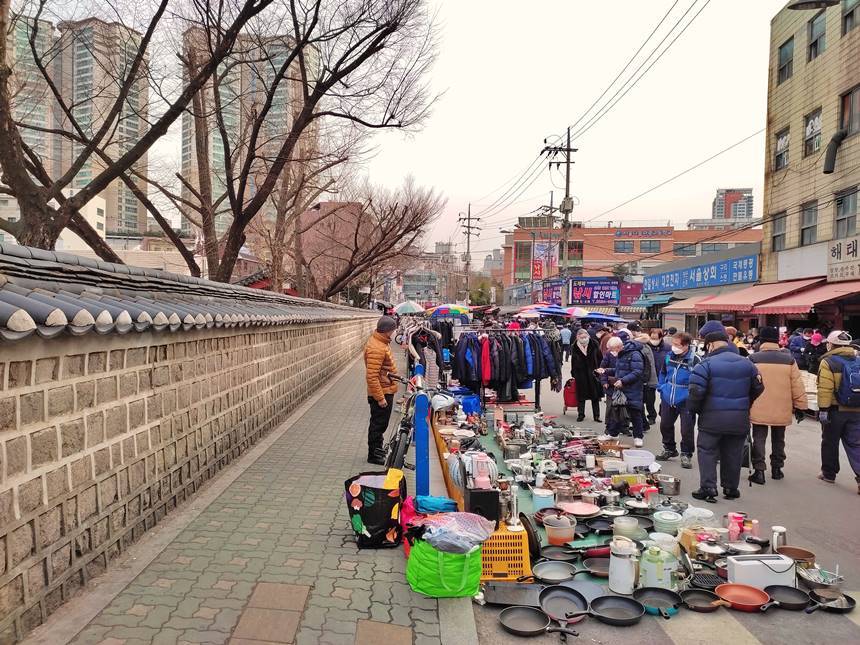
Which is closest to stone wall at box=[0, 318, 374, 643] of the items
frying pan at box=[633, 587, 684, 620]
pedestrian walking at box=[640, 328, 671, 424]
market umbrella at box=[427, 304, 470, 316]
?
frying pan at box=[633, 587, 684, 620]

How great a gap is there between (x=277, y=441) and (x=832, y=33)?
1955cm

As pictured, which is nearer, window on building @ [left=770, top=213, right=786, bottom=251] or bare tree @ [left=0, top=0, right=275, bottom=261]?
bare tree @ [left=0, top=0, right=275, bottom=261]

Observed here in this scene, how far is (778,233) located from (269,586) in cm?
2205

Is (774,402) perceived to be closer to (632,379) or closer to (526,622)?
(632,379)

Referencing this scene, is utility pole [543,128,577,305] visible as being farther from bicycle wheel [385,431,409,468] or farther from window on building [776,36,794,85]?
bicycle wheel [385,431,409,468]

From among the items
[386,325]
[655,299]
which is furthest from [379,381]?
[655,299]

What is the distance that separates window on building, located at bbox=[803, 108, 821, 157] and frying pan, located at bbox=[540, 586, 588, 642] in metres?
19.3

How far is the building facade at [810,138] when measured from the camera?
1709 cm

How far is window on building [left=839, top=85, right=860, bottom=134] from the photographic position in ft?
55.0

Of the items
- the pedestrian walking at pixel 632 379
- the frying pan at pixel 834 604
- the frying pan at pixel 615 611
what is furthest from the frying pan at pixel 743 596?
the pedestrian walking at pixel 632 379

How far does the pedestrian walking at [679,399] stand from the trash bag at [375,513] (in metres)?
4.99

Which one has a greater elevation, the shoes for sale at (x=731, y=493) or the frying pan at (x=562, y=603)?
the shoes for sale at (x=731, y=493)

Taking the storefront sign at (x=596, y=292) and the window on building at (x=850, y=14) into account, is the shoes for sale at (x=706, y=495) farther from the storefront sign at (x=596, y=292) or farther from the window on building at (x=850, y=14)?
the storefront sign at (x=596, y=292)

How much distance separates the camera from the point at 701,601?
4512mm
